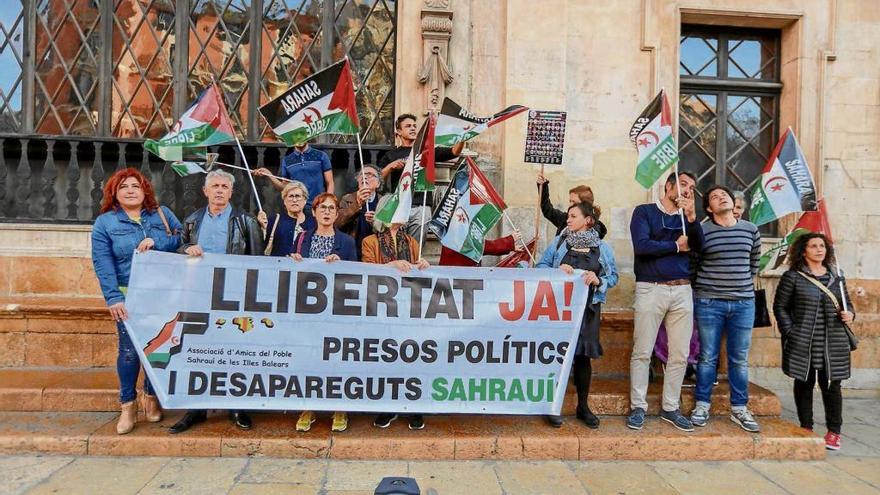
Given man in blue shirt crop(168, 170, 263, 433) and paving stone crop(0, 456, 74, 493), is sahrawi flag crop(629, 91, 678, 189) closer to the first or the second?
man in blue shirt crop(168, 170, 263, 433)

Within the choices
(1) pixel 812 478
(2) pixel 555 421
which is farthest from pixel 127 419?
(1) pixel 812 478

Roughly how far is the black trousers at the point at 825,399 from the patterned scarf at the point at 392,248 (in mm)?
3706

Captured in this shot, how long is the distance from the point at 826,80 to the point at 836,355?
12.7ft

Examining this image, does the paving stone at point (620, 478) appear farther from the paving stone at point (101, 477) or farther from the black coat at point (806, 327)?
the paving stone at point (101, 477)

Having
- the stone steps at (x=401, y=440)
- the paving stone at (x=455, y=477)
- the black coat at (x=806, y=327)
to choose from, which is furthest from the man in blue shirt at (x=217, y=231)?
the black coat at (x=806, y=327)

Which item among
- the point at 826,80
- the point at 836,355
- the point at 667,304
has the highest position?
the point at 826,80

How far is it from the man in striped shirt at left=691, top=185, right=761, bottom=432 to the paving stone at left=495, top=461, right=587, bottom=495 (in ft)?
5.00

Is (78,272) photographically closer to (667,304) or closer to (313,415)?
(313,415)

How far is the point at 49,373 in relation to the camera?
5.69 meters

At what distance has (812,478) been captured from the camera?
4.51m

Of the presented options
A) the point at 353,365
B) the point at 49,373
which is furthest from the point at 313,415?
the point at 49,373

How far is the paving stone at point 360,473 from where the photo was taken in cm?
412

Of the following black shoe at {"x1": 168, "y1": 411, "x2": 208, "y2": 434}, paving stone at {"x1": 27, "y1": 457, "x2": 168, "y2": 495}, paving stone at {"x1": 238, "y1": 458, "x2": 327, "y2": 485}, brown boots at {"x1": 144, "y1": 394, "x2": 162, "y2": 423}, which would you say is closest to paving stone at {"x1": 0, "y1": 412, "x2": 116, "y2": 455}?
paving stone at {"x1": 27, "y1": 457, "x2": 168, "y2": 495}

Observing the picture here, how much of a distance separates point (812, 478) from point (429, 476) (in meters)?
2.97
